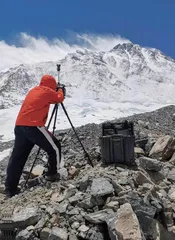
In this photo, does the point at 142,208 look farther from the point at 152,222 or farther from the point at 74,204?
the point at 74,204

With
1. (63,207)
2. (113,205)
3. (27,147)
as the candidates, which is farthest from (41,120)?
(113,205)

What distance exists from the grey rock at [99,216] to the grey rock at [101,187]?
1.00 feet

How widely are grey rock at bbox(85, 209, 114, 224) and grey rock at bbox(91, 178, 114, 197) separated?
0.30m

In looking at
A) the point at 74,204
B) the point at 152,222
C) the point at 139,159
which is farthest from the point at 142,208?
the point at 139,159

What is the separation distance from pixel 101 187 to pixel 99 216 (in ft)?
1.86

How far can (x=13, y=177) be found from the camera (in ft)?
23.2

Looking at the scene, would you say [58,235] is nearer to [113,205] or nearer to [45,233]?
[45,233]

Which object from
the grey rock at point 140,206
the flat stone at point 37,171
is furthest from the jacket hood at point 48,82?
the grey rock at point 140,206

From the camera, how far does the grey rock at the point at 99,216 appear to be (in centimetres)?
510

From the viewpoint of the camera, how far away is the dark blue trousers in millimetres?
6695

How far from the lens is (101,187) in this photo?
223 inches

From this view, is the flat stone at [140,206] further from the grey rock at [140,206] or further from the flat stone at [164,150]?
the flat stone at [164,150]

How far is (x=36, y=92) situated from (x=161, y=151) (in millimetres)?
2394

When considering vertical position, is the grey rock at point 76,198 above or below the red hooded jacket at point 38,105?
below
